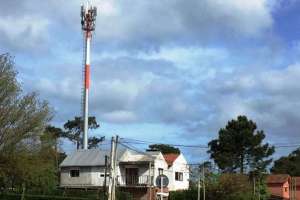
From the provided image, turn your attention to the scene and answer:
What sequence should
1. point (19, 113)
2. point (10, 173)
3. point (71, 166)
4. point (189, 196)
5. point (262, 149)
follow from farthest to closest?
point (262, 149)
point (71, 166)
point (189, 196)
point (10, 173)
point (19, 113)

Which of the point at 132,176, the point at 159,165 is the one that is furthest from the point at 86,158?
the point at 159,165

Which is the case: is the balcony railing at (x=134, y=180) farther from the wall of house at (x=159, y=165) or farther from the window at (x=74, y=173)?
the window at (x=74, y=173)

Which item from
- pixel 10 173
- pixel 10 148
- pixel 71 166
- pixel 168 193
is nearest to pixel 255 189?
pixel 168 193

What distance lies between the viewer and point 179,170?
93.0m

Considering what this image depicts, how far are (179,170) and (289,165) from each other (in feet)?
183

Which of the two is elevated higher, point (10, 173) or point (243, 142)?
point (243, 142)

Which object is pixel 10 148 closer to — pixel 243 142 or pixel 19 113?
pixel 19 113

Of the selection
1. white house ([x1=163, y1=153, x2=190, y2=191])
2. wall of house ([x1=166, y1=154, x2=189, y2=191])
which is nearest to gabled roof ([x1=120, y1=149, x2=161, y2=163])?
white house ([x1=163, y1=153, x2=190, y2=191])

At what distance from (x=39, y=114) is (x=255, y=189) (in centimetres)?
5466

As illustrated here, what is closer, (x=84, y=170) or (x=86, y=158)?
(x=84, y=170)

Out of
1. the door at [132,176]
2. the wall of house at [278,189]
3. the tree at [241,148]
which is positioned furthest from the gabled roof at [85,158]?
the wall of house at [278,189]

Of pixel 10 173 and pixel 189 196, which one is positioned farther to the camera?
pixel 189 196

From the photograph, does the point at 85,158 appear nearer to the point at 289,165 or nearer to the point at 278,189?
the point at 278,189

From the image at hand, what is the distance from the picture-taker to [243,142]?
4043 inches
